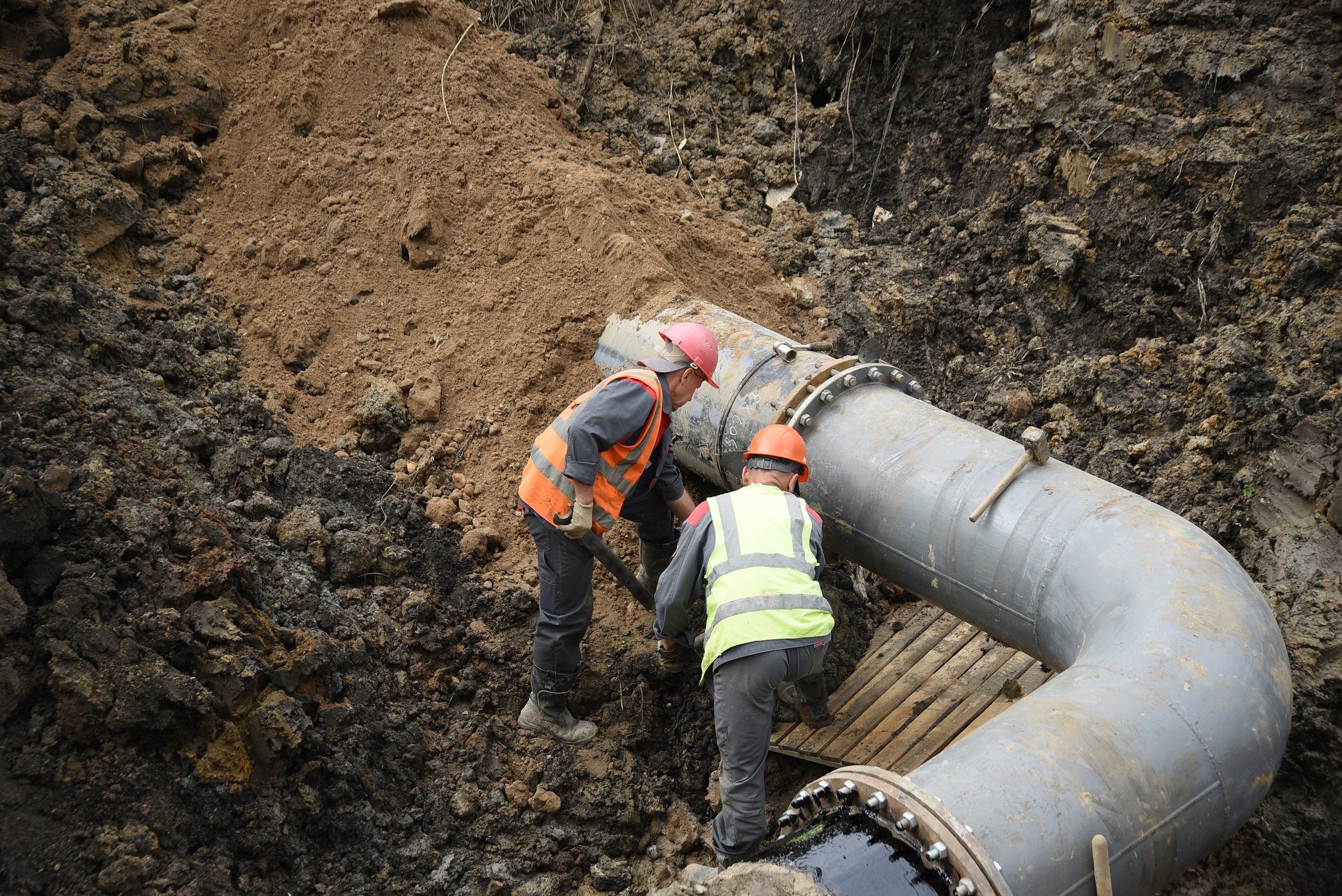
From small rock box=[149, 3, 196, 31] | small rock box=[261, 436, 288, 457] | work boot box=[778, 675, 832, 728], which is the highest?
small rock box=[149, 3, 196, 31]

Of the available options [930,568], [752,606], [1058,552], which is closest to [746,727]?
[752,606]

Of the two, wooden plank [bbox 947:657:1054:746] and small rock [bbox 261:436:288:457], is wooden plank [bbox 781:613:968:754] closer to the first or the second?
wooden plank [bbox 947:657:1054:746]

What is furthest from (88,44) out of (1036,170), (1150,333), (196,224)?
(1150,333)

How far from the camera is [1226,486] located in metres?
4.03

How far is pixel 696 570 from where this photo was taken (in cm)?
335

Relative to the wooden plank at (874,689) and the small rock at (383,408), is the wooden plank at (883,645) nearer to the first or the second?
the wooden plank at (874,689)

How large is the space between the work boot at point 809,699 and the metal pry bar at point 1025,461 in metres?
1.09

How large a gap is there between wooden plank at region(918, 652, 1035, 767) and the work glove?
169cm

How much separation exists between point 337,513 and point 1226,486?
14.0 ft

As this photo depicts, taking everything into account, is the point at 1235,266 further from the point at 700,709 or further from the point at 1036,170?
the point at 700,709

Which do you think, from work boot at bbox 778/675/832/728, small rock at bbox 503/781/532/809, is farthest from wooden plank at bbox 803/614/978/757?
small rock at bbox 503/781/532/809

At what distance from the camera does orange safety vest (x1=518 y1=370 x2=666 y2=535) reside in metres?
3.66

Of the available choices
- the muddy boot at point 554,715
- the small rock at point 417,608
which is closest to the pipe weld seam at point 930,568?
the muddy boot at point 554,715

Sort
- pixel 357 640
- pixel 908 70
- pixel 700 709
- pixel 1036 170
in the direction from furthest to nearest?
pixel 908 70 < pixel 1036 170 < pixel 700 709 < pixel 357 640
